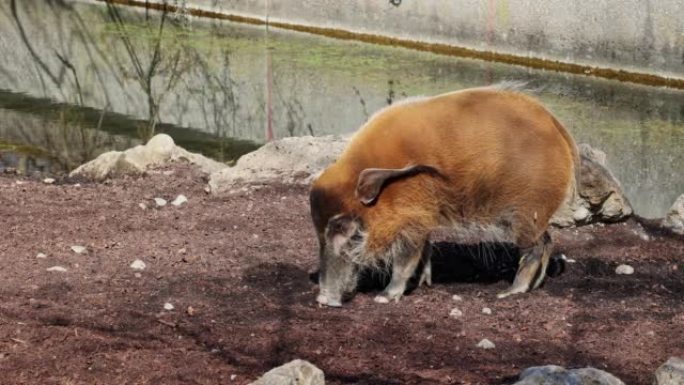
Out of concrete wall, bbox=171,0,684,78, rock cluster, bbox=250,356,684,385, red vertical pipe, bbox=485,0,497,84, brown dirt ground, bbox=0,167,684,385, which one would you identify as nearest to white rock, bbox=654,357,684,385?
rock cluster, bbox=250,356,684,385

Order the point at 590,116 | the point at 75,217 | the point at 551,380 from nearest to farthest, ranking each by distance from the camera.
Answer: the point at 551,380, the point at 75,217, the point at 590,116

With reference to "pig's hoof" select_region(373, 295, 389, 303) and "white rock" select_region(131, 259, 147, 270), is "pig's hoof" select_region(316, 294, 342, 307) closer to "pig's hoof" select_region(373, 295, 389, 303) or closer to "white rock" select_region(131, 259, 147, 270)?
"pig's hoof" select_region(373, 295, 389, 303)

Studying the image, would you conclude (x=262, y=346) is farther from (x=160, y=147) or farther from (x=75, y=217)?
(x=160, y=147)

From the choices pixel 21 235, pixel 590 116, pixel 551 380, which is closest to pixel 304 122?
pixel 590 116

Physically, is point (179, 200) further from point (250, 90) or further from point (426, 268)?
point (250, 90)

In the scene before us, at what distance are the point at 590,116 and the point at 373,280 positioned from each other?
618 centimetres

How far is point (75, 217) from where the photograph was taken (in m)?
6.40

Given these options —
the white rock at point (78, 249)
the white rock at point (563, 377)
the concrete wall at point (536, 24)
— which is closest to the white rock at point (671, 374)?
the white rock at point (563, 377)

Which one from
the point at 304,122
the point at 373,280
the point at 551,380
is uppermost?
the point at 551,380

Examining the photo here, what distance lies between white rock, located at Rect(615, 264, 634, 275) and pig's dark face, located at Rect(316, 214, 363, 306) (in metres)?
1.37

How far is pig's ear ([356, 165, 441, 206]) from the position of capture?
516cm

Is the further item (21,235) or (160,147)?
(160,147)

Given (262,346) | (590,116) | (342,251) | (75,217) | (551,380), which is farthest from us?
(590,116)

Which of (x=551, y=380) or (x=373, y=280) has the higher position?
(x=551, y=380)
